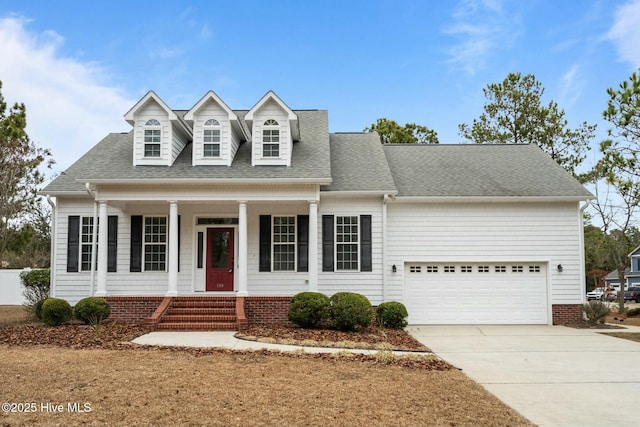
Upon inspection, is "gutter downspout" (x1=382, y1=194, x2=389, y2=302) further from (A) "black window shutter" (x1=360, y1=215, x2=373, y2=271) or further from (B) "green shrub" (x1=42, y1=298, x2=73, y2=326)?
(B) "green shrub" (x1=42, y1=298, x2=73, y2=326)

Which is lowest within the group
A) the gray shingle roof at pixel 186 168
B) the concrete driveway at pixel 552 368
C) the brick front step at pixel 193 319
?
the concrete driveway at pixel 552 368

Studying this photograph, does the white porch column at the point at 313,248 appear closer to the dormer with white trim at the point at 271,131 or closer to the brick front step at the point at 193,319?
the dormer with white trim at the point at 271,131

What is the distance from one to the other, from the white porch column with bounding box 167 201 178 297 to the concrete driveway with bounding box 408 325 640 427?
22.2 ft

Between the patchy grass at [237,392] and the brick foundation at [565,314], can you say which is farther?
the brick foundation at [565,314]

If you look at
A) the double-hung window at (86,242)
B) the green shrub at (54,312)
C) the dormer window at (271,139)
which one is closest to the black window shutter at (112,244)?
the double-hung window at (86,242)

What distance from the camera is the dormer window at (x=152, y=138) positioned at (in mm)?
16234

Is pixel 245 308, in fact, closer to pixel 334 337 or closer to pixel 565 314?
pixel 334 337

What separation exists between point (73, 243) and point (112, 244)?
122cm

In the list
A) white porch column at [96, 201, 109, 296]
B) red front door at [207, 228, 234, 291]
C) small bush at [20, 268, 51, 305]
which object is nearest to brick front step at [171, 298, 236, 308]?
red front door at [207, 228, 234, 291]

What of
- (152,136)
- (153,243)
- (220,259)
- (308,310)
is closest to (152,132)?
(152,136)

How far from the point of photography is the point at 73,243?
16.6m

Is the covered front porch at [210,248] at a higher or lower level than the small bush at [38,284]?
higher

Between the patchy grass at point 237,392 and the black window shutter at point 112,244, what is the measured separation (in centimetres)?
661

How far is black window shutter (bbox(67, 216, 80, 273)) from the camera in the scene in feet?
54.0
